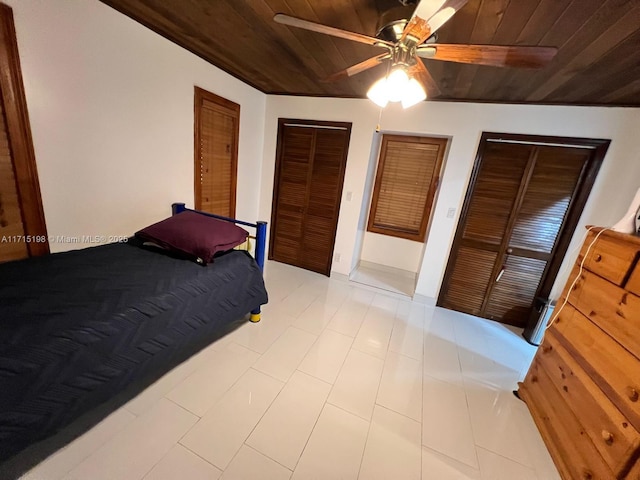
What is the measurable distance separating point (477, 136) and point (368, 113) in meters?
1.16

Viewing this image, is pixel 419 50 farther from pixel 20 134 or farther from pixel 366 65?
pixel 20 134

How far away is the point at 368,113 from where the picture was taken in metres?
2.95

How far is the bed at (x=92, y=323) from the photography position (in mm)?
976

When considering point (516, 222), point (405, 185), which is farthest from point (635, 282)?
point (405, 185)

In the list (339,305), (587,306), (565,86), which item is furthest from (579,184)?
(339,305)

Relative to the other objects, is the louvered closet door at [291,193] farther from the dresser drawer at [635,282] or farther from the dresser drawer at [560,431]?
the dresser drawer at [635,282]


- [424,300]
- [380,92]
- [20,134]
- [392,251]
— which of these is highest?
[380,92]

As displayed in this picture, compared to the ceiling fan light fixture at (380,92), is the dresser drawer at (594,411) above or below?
below

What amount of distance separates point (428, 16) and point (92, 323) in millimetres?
1874

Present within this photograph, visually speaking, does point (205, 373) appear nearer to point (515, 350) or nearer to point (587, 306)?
point (587, 306)

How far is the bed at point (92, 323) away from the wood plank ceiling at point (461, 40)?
158 cm

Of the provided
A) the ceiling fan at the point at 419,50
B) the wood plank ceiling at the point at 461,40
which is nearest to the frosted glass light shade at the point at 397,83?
the ceiling fan at the point at 419,50

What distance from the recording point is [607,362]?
1.29 m

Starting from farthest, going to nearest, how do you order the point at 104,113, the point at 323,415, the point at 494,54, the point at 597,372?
the point at 104,113, the point at 323,415, the point at 597,372, the point at 494,54
